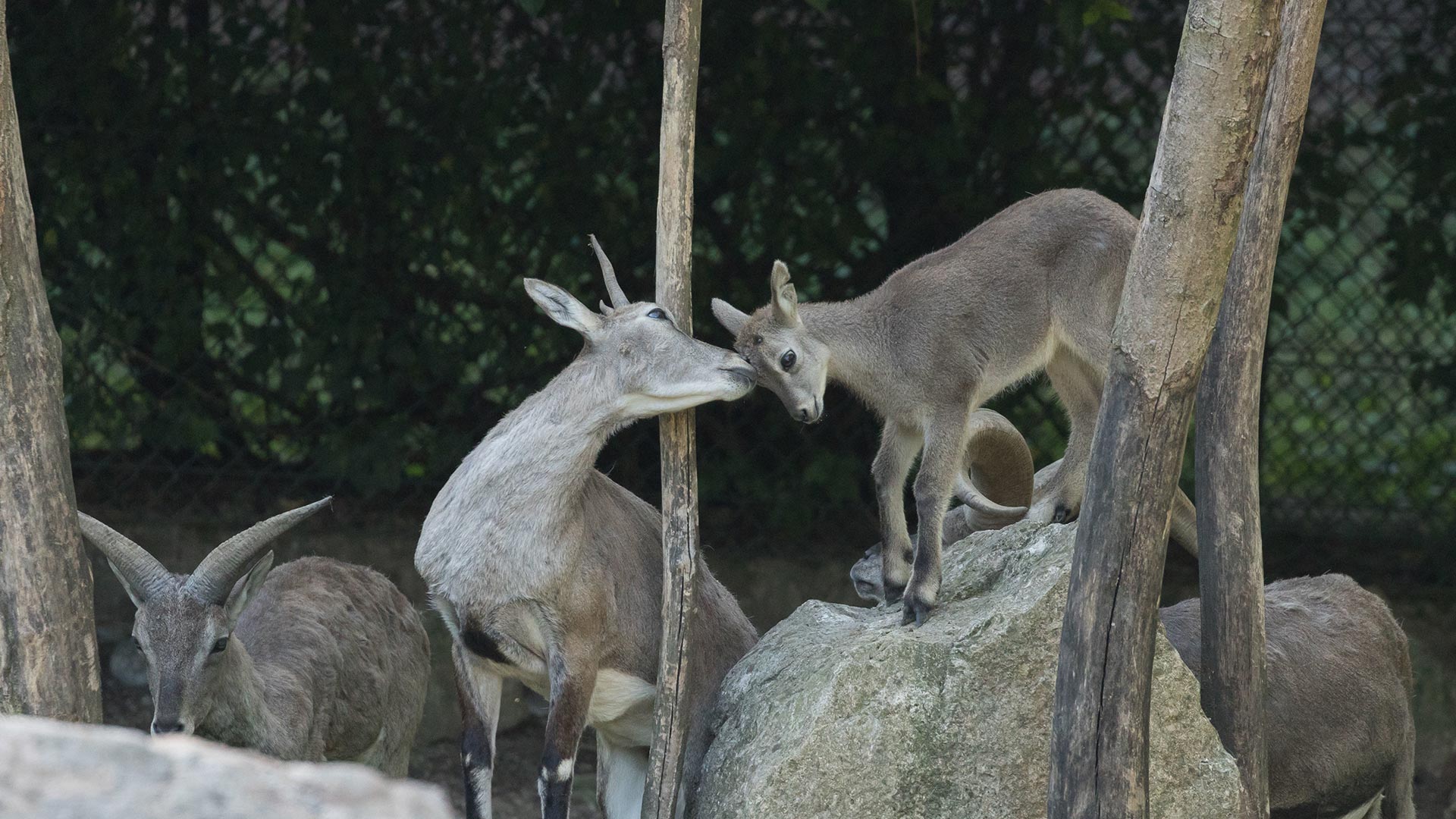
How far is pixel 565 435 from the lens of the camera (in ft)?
15.3

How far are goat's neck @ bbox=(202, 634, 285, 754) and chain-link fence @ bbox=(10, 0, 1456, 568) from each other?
1.85m

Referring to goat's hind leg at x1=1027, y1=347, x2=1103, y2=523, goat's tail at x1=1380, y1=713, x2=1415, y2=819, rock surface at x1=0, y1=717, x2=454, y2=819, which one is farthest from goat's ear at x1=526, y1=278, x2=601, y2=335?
goat's tail at x1=1380, y1=713, x2=1415, y2=819

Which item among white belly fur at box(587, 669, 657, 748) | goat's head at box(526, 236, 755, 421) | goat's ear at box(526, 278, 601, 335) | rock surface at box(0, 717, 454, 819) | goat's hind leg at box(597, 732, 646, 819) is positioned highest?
goat's ear at box(526, 278, 601, 335)

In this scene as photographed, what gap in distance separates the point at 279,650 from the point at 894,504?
7.62 ft

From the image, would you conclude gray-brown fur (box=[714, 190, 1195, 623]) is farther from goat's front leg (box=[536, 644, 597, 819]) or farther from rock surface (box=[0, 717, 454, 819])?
rock surface (box=[0, 717, 454, 819])

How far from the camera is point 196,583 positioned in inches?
201

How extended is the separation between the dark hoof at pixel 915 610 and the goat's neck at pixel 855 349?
762mm

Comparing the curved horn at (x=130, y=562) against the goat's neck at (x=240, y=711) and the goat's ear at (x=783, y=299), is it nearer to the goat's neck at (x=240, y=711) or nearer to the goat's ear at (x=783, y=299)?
the goat's neck at (x=240, y=711)

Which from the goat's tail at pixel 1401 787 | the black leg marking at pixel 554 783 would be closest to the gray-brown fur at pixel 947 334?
the black leg marking at pixel 554 783

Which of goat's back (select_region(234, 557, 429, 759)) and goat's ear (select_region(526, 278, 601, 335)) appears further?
goat's back (select_region(234, 557, 429, 759))

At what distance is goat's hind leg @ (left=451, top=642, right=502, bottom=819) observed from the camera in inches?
186

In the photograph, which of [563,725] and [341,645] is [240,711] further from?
[563,725]

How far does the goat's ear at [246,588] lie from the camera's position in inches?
205

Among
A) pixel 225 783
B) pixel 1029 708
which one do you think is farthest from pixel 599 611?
pixel 225 783
